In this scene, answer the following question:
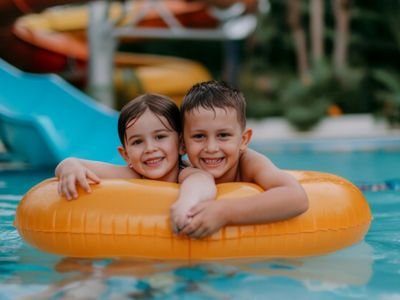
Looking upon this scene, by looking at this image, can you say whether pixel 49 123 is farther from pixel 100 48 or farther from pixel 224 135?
pixel 100 48

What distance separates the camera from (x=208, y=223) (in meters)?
2.61

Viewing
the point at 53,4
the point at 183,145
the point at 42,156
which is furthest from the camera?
the point at 53,4

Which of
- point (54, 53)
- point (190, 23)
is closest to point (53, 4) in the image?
point (54, 53)

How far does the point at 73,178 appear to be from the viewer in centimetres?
286

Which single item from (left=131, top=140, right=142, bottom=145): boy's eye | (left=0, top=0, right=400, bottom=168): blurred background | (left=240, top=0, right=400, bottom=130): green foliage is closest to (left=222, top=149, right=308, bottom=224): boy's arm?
(left=131, top=140, right=142, bottom=145): boy's eye

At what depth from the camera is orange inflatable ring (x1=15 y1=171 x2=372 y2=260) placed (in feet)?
8.93

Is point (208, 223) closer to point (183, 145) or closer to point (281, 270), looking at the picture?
point (281, 270)

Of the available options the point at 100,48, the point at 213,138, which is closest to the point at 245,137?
the point at 213,138

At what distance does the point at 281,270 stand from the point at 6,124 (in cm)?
468

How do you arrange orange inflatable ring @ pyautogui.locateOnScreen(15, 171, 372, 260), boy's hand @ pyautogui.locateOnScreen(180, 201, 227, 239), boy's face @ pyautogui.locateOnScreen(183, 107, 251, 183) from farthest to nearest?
boy's face @ pyautogui.locateOnScreen(183, 107, 251, 183), orange inflatable ring @ pyautogui.locateOnScreen(15, 171, 372, 260), boy's hand @ pyautogui.locateOnScreen(180, 201, 227, 239)

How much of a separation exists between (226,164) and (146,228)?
0.47m

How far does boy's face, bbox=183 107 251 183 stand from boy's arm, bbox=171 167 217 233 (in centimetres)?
7

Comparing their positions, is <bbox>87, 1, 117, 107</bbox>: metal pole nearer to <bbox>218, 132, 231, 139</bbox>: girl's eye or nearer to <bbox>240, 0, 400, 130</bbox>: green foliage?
<bbox>240, 0, 400, 130</bbox>: green foliage

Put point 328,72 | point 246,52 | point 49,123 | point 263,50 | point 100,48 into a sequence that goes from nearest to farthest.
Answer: point 49,123 → point 100,48 → point 328,72 → point 263,50 → point 246,52
